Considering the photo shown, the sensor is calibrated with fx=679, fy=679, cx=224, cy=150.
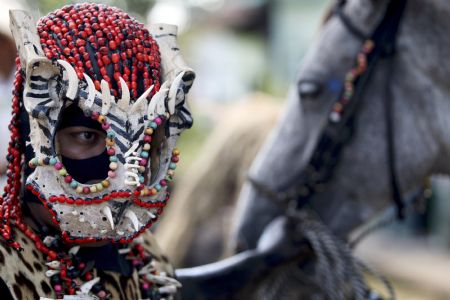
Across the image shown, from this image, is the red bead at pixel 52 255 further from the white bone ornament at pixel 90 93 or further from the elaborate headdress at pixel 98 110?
the white bone ornament at pixel 90 93

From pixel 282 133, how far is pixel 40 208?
4.03 ft

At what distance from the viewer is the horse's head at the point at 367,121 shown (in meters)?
2.18

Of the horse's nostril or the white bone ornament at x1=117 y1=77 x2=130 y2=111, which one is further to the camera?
the horse's nostril

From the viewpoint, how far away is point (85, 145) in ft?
3.92

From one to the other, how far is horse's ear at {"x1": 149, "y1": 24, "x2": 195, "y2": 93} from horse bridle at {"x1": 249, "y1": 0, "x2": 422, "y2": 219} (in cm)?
99

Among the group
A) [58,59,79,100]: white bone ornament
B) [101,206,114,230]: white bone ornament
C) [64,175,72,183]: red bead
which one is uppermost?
[58,59,79,100]: white bone ornament

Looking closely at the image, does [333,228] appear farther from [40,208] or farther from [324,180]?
[40,208]

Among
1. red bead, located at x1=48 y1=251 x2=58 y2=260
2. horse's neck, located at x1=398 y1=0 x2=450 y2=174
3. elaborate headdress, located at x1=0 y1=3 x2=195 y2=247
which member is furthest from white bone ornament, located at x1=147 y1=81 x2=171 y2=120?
horse's neck, located at x1=398 y1=0 x2=450 y2=174

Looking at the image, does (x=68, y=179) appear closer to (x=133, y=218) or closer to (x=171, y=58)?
(x=133, y=218)

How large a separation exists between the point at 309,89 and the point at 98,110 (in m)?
1.23

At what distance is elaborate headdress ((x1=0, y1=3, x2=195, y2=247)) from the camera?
113cm

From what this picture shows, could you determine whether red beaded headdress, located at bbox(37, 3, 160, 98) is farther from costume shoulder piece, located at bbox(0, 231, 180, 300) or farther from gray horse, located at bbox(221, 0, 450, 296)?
gray horse, located at bbox(221, 0, 450, 296)

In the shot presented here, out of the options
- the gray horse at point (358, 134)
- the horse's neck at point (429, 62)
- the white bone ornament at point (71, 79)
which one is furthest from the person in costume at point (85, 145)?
the horse's neck at point (429, 62)

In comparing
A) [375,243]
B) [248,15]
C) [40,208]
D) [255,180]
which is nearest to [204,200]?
[255,180]
